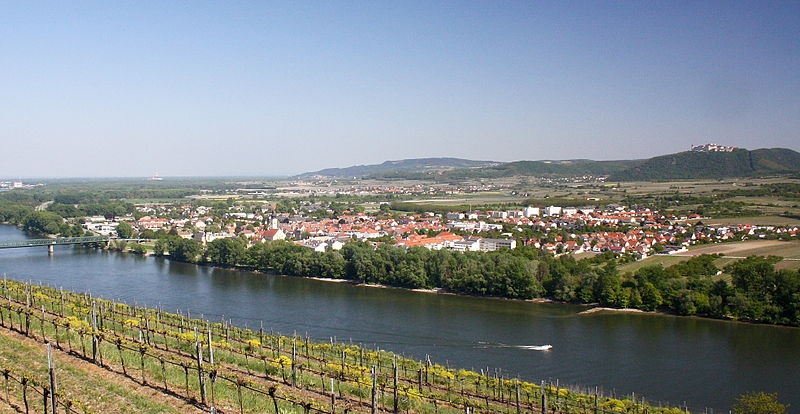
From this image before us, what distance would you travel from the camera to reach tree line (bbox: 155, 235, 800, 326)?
41.5 ft

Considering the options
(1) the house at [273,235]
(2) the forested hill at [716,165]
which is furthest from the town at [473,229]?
(2) the forested hill at [716,165]

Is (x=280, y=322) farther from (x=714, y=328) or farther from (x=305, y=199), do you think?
(x=305, y=199)

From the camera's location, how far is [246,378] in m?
5.89

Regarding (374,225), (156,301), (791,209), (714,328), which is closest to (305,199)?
(374,225)

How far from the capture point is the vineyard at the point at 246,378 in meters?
4.82

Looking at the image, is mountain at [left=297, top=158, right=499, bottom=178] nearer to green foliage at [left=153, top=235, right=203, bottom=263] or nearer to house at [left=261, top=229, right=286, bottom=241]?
house at [left=261, top=229, right=286, bottom=241]

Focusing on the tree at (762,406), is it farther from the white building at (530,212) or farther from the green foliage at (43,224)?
the white building at (530,212)

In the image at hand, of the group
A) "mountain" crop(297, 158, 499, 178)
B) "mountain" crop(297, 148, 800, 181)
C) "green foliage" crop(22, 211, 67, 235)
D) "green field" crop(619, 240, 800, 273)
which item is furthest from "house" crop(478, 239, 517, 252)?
"mountain" crop(297, 158, 499, 178)

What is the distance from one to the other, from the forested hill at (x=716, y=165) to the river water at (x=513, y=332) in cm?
5032

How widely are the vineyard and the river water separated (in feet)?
4.77

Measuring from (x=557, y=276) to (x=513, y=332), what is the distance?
3905 mm

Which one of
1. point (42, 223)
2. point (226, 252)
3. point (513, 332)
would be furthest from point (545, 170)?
point (513, 332)

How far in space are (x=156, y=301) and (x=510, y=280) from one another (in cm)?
763

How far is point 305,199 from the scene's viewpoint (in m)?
50.6
